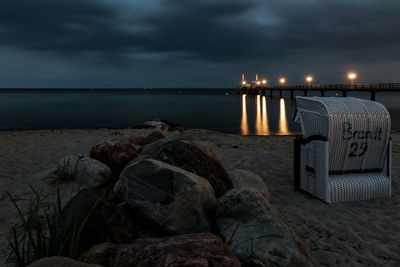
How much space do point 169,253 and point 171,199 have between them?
119 centimetres

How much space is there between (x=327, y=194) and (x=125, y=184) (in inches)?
151

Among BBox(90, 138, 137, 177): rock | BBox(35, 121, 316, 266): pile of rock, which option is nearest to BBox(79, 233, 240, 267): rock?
BBox(35, 121, 316, 266): pile of rock

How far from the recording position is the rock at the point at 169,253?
2242mm

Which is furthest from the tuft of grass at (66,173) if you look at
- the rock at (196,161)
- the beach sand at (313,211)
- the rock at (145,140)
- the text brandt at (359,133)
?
the text brandt at (359,133)

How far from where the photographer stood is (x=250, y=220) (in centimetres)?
336

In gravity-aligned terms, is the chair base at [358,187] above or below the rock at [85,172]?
below

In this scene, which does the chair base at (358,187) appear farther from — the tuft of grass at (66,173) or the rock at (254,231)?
the tuft of grass at (66,173)

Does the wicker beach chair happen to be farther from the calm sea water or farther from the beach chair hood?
the calm sea water

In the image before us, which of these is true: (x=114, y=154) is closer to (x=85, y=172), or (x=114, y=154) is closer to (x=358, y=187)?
(x=85, y=172)

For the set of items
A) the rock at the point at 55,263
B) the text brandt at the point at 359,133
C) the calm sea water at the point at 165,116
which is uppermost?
the text brandt at the point at 359,133

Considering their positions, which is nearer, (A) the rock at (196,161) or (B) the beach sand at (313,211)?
(B) the beach sand at (313,211)

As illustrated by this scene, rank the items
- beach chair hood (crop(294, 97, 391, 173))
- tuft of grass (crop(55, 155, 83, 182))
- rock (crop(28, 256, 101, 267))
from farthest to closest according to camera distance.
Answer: tuft of grass (crop(55, 155, 83, 182))
beach chair hood (crop(294, 97, 391, 173))
rock (crop(28, 256, 101, 267))

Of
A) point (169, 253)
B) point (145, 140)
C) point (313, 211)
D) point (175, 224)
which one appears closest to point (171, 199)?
point (175, 224)

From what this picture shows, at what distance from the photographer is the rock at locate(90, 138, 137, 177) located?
23.2 ft
